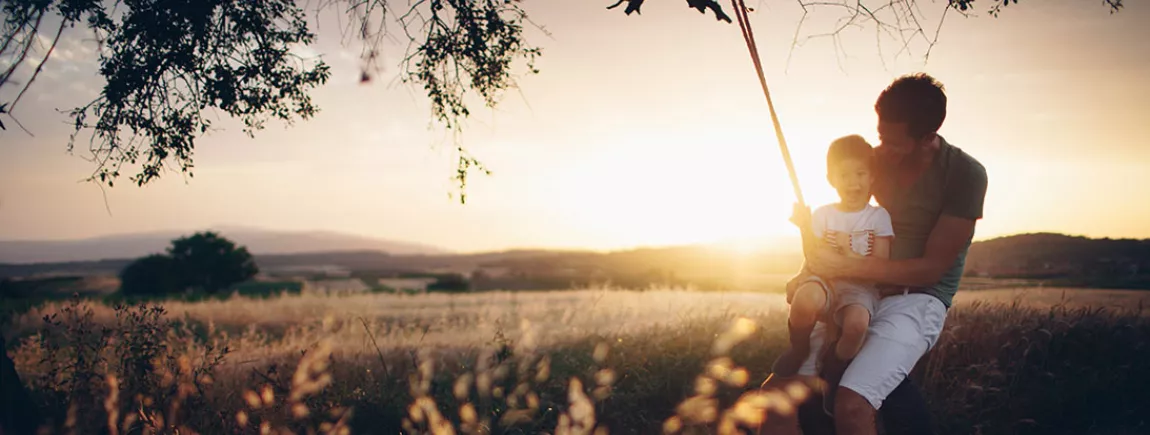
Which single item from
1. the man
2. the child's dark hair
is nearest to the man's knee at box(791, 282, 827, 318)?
the man

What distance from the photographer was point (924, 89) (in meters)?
3.91

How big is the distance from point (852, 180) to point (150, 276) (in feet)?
219

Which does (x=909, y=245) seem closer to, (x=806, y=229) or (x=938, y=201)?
(x=938, y=201)

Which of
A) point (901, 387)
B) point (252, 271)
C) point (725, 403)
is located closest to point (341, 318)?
point (725, 403)

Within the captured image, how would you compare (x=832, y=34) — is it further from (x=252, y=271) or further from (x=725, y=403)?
(x=252, y=271)

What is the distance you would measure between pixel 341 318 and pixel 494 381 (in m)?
6.51

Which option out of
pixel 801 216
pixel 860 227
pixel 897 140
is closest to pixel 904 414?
pixel 860 227

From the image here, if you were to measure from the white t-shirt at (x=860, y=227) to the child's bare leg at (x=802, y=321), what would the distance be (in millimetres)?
345

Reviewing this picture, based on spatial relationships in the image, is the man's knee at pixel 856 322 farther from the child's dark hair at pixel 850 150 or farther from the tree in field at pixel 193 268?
the tree in field at pixel 193 268

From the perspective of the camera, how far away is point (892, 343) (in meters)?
3.77

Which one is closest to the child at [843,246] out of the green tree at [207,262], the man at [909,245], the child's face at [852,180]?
the child's face at [852,180]

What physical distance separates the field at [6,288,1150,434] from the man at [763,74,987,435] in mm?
760

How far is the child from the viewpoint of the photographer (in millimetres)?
3883

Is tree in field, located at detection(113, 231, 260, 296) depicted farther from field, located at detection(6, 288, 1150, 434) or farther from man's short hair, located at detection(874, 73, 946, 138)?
man's short hair, located at detection(874, 73, 946, 138)
